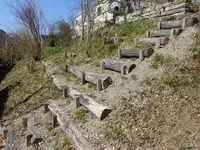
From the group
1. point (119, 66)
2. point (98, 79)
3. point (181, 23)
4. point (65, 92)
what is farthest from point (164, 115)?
point (181, 23)

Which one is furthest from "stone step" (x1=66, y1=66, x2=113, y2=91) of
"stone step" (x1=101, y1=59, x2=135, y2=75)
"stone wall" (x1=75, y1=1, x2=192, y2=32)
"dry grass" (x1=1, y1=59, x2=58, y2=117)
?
"stone wall" (x1=75, y1=1, x2=192, y2=32)

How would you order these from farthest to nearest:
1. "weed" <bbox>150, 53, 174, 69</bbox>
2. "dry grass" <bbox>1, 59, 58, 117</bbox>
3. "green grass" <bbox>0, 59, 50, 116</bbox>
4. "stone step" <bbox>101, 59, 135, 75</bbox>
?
1. "green grass" <bbox>0, 59, 50, 116</bbox>
2. "dry grass" <bbox>1, 59, 58, 117</bbox>
3. "stone step" <bbox>101, 59, 135, 75</bbox>
4. "weed" <bbox>150, 53, 174, 69</bbox>

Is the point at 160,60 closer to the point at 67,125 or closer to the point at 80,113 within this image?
the point at 80,113

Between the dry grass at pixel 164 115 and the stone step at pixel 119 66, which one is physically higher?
the stone step at pixel 119 66

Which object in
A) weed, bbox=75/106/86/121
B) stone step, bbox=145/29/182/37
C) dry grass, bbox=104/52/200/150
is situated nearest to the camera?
dry grass, bbox=104/52/200/150

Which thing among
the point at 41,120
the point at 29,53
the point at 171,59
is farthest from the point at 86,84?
the point at 29,53

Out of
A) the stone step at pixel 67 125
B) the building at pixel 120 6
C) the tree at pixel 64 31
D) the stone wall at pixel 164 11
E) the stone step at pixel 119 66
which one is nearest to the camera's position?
the stone step at pixel 67 125

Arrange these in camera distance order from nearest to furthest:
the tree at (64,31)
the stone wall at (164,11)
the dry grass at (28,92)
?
the dry grass at (28,92)
the stone wall at (164,11)
the tree at (64,31)

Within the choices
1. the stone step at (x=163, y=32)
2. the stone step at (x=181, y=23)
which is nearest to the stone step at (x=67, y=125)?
the stone step at (x=163, y=32)

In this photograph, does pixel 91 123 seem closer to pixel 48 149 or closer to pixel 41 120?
pixel 48 149

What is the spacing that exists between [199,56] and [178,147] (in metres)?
2.77

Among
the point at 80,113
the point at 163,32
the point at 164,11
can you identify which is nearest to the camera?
the point at 80,113

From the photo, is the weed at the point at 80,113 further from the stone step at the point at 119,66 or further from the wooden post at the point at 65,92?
the stone step at the point at 119,66

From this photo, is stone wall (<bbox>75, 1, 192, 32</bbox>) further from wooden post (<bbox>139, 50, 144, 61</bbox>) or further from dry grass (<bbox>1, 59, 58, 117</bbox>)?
dry grass (<bbox>1, 59, 58, 117</bbox>)
